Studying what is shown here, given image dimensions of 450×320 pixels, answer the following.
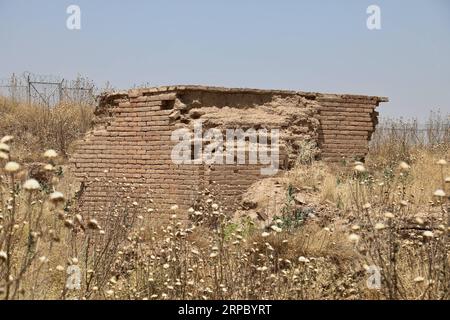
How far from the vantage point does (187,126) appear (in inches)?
373

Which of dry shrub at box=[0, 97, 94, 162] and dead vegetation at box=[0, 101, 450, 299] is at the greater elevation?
dry shrub at box=[0, 97, 94, 162]

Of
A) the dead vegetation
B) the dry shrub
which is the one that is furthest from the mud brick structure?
the dry shrub

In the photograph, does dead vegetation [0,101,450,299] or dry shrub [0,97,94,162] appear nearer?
dead vegetation [0,101,450,299]

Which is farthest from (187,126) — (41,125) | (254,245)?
(41,125)

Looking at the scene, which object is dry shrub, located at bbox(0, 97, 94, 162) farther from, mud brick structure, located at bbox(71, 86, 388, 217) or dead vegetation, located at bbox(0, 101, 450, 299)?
dead vegetation, located at bbox(0, 101, 450, 299)

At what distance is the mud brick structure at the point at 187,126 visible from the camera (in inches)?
373

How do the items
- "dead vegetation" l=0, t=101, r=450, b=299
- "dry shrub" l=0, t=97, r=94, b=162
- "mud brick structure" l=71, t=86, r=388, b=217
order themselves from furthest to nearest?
"dry shrub" l=0, t=97, r=94, b=162, "mud brick structure" l=71, t=86, r=388, b=217, "dead vegetation" l=0, t=101, r=450, b=299

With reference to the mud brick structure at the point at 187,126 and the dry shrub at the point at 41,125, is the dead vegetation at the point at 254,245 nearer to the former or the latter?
the mud brick structure at the point at 187,126

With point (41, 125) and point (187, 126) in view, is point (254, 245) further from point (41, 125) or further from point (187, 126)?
point (41, 125)

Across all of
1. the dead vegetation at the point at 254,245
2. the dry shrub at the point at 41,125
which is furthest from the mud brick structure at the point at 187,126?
the dry shrub at the point at 41,125

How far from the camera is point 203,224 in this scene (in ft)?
26.5

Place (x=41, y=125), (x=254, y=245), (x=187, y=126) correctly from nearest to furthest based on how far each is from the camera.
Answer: (x=254, y=245) → (x=187, y=126) → (x=41, y=125)

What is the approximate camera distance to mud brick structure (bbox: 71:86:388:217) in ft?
31.1

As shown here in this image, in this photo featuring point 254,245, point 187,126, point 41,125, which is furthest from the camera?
point 41,125
